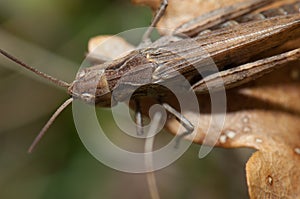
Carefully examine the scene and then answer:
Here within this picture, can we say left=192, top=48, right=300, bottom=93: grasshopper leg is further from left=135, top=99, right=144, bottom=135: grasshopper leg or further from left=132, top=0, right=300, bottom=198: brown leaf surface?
left=135, top=99, right=144, bottom=135: grasshopper leg

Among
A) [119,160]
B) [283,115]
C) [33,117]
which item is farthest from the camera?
[33,117]

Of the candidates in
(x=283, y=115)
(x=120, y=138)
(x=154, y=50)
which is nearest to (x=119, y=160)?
(x=120, y=138)

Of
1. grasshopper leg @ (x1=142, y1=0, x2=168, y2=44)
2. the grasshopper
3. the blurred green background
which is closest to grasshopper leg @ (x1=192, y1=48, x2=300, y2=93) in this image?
the grasshopper

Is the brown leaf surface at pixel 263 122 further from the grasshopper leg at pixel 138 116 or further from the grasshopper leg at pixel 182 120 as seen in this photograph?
the grasshopper leg at pixel 138 116

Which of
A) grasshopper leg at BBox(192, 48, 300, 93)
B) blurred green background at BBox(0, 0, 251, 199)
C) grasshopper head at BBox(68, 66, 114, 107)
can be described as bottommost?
blurred green background at BBox(0, 0, 251, 199)

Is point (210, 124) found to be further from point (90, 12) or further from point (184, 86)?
point (90, 12)

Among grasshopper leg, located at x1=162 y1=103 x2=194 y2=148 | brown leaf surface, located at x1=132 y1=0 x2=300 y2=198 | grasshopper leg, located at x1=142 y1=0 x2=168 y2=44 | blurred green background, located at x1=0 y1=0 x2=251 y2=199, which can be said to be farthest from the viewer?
blurred green background, located at x1=0 y1=0 x2=251 y2=199
